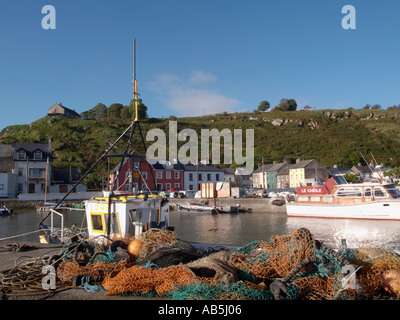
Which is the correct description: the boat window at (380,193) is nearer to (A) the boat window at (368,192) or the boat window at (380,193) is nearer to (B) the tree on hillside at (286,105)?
(A) the boat window at (368,192)

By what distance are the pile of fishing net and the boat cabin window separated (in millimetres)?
28922

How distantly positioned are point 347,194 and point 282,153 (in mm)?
68963

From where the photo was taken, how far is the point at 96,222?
9.97 metres

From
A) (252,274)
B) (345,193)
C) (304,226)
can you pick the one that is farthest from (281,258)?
(345,193)

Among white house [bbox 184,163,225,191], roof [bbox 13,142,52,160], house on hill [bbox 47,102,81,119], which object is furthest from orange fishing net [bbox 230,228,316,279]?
house on hill [bbox 47,102,81,119]

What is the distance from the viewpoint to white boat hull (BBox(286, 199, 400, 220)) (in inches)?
1176

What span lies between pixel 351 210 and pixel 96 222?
29.6 meters

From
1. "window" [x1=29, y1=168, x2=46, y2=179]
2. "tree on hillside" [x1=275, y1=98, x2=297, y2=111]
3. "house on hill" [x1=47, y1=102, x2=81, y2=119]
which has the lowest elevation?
"window" [x1=29, y1=168, x2=46, y2=179]

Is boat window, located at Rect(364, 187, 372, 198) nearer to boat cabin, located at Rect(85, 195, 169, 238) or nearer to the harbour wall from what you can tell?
the harbour wall

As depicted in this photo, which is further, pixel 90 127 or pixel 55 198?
pixel 90 127

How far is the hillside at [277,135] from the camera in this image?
81.0m

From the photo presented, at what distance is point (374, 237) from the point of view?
22.9 m
